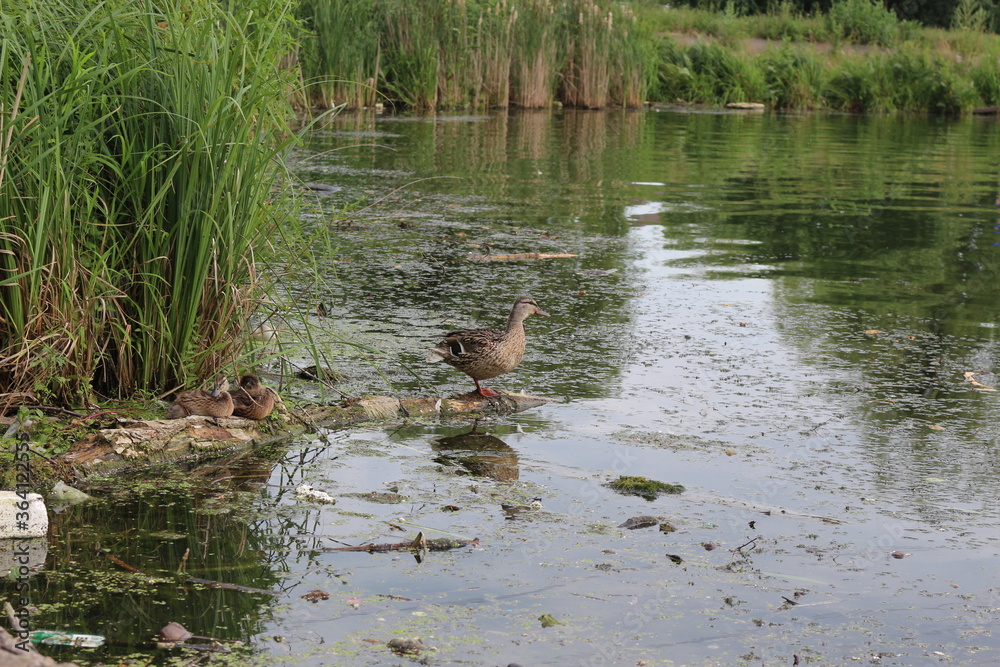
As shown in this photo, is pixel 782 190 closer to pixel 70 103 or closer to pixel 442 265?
pixel 442 265

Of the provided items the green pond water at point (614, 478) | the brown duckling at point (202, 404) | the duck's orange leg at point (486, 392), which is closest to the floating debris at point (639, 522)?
the green pond water at point (614, 478)

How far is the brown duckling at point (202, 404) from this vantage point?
5301 mm

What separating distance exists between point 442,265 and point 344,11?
1253 centimetres

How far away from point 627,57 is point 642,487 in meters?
22.7

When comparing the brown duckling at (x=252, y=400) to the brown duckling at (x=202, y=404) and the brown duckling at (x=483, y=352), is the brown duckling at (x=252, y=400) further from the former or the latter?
the brown duckling at (x=483, y=352)

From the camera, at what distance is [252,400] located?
5.37m

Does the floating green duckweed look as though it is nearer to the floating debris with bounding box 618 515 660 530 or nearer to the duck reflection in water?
the floating debris with bounding box 618 515 660 530

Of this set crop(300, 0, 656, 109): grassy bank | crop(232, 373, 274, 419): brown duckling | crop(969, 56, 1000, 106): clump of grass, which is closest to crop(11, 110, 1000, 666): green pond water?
crop(232, 373, 274, 419): brown duckling

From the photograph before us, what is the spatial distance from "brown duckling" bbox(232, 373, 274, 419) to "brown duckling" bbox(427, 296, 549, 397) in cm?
116

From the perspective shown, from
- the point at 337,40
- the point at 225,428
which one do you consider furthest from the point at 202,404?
the point at 337,40

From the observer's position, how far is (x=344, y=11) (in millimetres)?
20953

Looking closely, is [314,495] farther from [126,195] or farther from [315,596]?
[126,195]


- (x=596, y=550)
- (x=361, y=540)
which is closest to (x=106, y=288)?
(x=361, y=540)

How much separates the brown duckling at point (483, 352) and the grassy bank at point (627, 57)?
30.5ft
